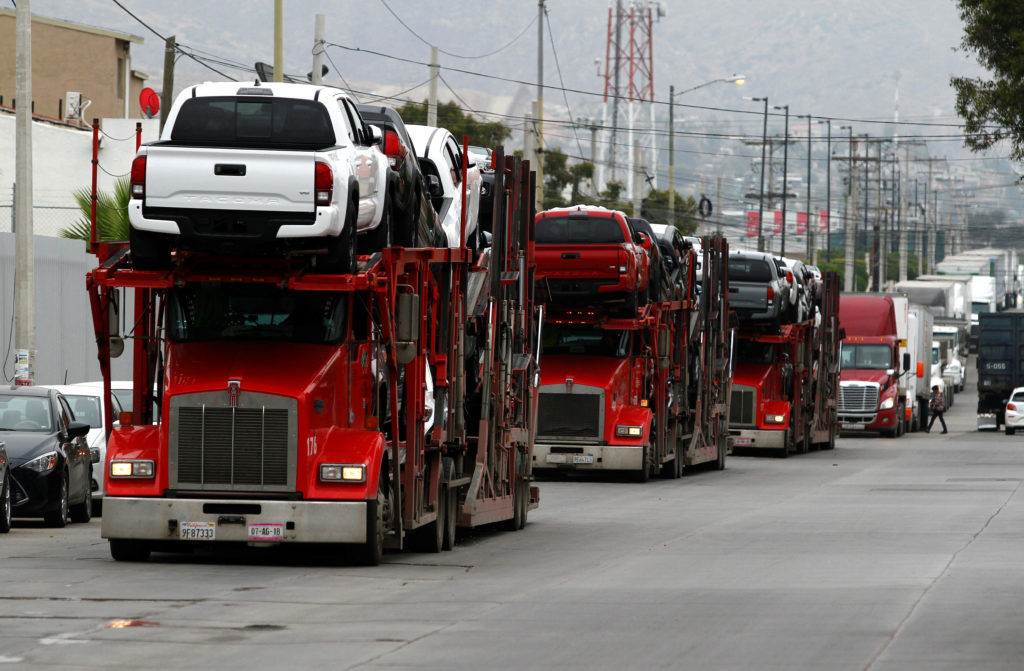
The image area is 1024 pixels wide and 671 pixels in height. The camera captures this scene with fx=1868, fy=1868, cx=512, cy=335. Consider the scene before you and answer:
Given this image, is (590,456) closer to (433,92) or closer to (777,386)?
(777,386)

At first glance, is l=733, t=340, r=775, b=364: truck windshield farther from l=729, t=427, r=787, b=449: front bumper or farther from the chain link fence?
the chain link fence

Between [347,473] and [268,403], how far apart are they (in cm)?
84

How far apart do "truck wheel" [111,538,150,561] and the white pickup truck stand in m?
2.31

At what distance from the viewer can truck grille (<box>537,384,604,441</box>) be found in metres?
28.9

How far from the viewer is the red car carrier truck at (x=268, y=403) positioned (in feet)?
48.9

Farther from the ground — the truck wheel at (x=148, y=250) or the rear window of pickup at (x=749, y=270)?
the rear window of pickup at (x=749, y=270)

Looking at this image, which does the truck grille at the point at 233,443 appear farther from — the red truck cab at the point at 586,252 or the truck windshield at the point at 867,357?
the truck windshield at the point at 867,357

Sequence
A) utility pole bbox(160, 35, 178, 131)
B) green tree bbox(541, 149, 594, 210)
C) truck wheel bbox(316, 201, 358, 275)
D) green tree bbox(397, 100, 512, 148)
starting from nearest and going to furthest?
truck wheel bbox(316, 201, 358, 275), utility pole bbox(160, 35, 178, 131), green tree bbox(397, 100, 512, 148), green tree bbox(541, 149, 594, 210)

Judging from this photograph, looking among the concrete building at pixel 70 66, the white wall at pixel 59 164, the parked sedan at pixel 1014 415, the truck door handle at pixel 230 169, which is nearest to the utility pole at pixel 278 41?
the white wall at pixel 59 164

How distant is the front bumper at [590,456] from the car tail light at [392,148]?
13.7 metres

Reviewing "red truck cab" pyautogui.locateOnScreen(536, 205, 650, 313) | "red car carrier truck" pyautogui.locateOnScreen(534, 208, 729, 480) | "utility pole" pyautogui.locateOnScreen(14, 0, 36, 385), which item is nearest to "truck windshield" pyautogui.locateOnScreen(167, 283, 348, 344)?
"red car carrier truck" pyautogui.locateOnScreen(534, 208, 729, 480)

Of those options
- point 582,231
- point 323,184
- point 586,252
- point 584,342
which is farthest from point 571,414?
point 323,184

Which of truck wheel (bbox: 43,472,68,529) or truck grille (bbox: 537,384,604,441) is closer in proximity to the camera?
truck wheel (bbox: 43,472,68,529)

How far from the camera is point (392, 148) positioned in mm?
15680
